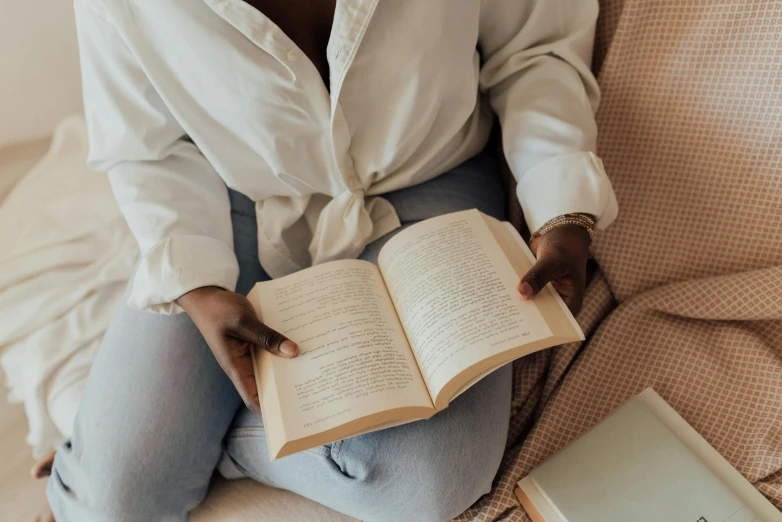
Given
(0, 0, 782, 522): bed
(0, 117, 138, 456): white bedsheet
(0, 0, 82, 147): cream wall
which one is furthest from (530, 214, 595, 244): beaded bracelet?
(0, 0, 82, 147): cream wall

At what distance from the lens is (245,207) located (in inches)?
35.0

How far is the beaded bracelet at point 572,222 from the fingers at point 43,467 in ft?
2.67

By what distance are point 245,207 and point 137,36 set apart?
0.30m

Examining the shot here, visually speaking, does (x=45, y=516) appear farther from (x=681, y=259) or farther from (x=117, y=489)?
(x=681, y=259)

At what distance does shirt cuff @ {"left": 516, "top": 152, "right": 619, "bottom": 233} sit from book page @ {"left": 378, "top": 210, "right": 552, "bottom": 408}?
8cm

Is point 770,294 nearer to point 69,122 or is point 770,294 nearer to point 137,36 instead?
point 137,36

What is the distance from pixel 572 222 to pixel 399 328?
257mm

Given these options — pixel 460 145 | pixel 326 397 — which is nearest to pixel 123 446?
pixel 326 397

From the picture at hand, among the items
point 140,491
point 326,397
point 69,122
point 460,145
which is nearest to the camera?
point 326,397

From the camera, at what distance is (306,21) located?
2.25ft

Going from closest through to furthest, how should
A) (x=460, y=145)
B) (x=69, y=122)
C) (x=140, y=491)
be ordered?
(x=140, y=491), (x=460, y=145), (x=69, y=122)

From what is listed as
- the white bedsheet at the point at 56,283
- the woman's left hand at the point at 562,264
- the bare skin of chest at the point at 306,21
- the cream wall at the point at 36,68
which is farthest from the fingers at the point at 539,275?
the cream wall at the point at 36,68

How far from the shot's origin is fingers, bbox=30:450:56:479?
875mm

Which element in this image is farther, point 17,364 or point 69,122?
point 69,122
